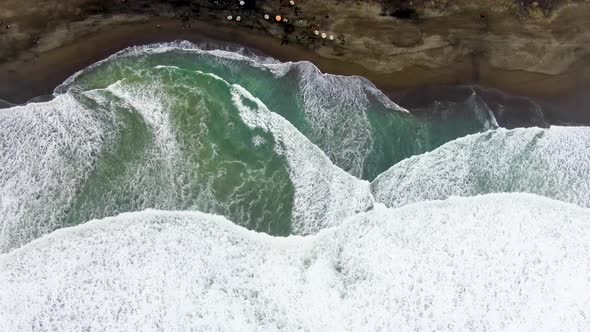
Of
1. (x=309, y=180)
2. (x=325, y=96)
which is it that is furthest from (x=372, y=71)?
(x=309, y=180)

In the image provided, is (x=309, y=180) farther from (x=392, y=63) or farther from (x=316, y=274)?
(x=392, y=63)

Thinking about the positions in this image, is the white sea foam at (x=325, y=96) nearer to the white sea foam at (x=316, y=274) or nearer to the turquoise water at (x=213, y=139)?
the turquoise water at (x=213, y=139)

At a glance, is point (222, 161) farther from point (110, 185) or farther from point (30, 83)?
point (30, 83)

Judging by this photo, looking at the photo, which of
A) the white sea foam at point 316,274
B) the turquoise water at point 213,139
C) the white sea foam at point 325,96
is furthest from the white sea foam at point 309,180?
the white sea foam at point 325,96

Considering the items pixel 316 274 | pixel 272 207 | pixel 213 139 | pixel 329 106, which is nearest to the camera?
pixel 316 274

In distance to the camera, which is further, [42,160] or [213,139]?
[213,139]

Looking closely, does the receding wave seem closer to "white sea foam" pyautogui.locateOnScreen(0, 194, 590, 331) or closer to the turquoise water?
the turquoise water

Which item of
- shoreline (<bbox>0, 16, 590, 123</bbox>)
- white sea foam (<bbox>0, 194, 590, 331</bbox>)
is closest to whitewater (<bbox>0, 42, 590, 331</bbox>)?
white sea foam (<bbox>0, 194, 590, 331</bbox>)
